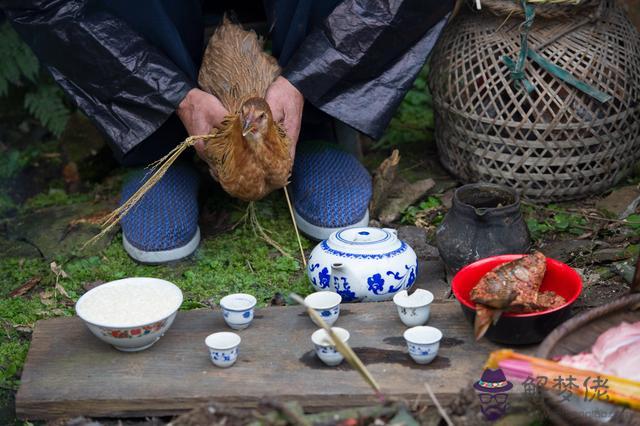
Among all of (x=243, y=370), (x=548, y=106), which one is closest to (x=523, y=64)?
(x=548, y=106)

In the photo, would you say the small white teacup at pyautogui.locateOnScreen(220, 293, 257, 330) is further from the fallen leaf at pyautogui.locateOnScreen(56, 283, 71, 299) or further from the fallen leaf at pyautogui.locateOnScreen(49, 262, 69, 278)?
the fallen leaf at pyautogui.locateOnScreen(49, 262, 69, 278)

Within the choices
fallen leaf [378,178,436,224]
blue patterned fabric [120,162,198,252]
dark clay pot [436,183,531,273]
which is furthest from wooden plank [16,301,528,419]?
fallen leaf [378,178,436,224]

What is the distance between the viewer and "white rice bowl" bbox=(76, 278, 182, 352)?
2566mm

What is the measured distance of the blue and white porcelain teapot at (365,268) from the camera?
→ 294cm

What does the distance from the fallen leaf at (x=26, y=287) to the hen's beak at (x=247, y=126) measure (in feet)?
3.84

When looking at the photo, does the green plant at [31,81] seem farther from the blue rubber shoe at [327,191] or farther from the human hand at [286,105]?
the human hand at [286,105]

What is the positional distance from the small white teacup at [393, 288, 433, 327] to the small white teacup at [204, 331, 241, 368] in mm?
532

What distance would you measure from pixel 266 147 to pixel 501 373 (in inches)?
48.6

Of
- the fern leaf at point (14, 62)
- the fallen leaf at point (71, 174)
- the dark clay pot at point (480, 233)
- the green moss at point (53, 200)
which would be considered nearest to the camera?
the dark clay pot at point (480, 233)

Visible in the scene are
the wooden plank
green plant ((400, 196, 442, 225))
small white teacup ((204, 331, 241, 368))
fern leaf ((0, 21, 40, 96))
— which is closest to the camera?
the wooden plank

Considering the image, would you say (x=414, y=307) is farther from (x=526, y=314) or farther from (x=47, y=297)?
(x=47, y=297)

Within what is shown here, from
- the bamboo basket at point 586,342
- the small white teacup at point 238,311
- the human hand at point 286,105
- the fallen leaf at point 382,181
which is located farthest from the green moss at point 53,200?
the bamboo basket at point 586,342

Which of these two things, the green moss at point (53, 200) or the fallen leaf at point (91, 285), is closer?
the fallen leaf at point (91, 285)

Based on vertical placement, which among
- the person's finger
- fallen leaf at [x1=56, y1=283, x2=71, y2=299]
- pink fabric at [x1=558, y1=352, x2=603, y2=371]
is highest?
the person's finger
